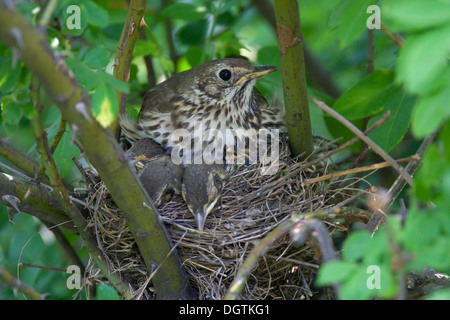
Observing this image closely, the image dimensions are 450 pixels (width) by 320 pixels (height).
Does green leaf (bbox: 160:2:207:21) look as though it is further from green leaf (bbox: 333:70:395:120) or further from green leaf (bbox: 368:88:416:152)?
green leaf (bbox: 368:88:416:152)

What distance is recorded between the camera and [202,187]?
120 inches

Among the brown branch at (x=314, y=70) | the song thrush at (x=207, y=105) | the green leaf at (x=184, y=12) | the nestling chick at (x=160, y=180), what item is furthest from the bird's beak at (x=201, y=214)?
the brown branch at (x=314, y=70)

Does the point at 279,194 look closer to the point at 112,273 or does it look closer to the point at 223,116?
the point at 223,116

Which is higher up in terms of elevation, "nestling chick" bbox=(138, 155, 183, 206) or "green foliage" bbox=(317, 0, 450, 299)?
"green foliage" bbox=(317, 0, 450, 299)

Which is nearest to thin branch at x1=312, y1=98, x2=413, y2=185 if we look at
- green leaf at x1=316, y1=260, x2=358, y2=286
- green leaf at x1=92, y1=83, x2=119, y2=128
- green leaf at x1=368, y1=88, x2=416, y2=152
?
green leaf at x1=316, y1=260, x2=358, y2=286

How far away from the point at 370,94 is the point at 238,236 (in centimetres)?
96

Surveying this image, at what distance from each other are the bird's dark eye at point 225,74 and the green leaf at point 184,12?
1.77ft

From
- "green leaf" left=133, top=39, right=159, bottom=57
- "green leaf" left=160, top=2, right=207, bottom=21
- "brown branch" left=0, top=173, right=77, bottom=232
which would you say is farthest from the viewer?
"green leaf" left=160, top=2, right=207, bottom=21

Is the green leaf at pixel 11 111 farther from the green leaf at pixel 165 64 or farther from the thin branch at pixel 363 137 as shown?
the green leaf at pixel 165 64

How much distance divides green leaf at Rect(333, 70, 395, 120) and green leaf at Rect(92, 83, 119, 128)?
1.40 m

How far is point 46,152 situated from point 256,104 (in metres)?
1.68

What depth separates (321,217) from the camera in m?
2.44

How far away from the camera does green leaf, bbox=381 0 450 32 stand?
1.30 m

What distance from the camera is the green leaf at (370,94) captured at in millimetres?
2818
